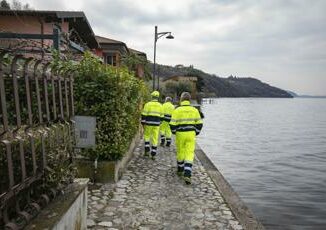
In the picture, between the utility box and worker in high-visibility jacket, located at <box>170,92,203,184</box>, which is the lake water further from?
the utility box

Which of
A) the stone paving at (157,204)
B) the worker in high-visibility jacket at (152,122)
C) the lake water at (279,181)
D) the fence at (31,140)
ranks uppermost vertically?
the fence at (31,140)

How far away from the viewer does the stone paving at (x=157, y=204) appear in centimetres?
619

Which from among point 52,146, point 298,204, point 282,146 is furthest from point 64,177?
point 282,146

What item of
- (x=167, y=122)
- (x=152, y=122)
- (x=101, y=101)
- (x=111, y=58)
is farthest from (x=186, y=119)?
(x=111, y=58)

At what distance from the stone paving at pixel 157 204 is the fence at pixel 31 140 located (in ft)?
4.77

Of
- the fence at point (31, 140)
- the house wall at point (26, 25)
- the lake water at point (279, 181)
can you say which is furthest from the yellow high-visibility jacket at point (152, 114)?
the house wall at point (26, 25)

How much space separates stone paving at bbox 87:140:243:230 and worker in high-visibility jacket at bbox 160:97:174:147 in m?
4.30

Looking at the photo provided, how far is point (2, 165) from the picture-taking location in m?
3.61

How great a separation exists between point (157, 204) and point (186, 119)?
8.30 ft

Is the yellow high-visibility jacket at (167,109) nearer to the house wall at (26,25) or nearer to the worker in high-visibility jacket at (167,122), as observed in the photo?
the worker in high-visibility jacket at (167,122)

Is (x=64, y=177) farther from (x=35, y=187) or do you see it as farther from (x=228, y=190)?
(x=228, y=190)

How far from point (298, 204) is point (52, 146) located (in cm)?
866

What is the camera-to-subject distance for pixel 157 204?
7188 mm

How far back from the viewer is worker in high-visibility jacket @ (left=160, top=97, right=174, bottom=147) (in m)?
14.1
